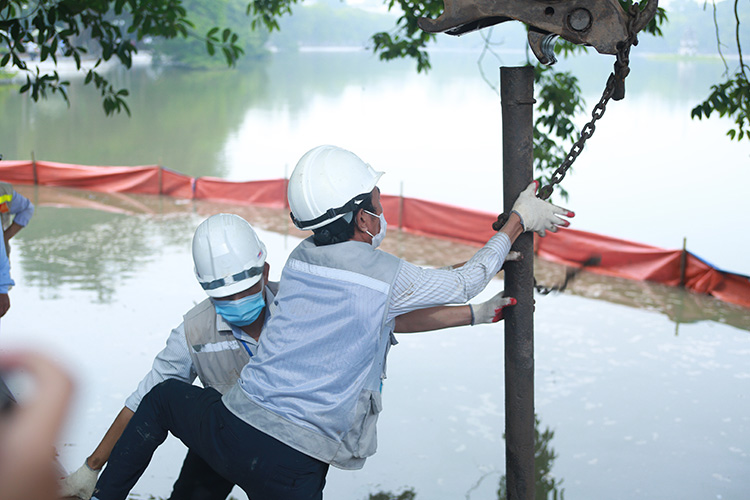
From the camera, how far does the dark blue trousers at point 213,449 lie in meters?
2.83

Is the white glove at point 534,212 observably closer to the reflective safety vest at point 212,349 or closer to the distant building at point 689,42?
the reflective safety vest at point 212,349

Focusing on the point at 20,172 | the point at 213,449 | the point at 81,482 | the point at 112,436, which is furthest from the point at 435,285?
the point at 20,172

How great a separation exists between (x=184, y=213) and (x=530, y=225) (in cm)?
1144

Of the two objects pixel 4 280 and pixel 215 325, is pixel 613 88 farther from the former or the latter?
pixel 4 280

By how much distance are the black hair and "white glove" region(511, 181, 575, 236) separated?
66 centimetres

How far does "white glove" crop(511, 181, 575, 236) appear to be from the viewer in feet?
10.4

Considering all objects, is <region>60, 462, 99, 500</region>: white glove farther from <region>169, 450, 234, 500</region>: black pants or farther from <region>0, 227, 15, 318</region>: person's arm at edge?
<region>0, 227, 15, 318</region>: person's arm at edge

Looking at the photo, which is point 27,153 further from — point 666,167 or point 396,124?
point 666,167

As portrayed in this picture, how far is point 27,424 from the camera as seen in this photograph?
1.28m

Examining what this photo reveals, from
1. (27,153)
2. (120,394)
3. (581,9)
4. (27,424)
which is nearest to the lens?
(27,424)

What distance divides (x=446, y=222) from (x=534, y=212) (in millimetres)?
9291

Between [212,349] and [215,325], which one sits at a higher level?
[215,325]

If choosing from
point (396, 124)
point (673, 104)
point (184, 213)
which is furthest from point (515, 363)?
point (673, 104)

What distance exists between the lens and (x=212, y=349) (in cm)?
344
